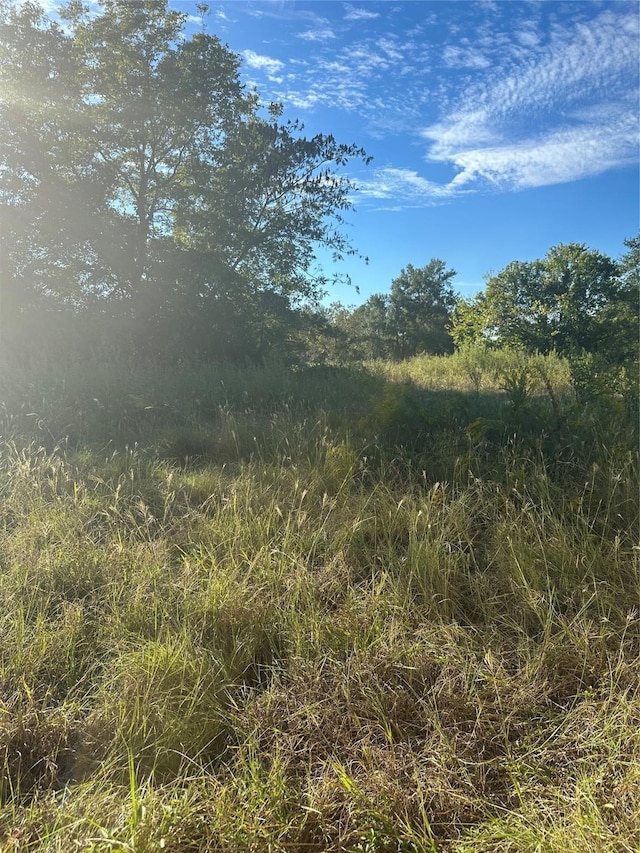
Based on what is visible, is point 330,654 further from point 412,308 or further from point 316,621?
point 412,308

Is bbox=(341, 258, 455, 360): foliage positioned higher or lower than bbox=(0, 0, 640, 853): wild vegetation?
higher

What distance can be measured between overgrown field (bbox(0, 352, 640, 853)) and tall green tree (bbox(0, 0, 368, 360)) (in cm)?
843

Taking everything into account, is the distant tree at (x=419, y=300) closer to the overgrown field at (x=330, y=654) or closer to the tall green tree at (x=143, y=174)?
the tall green tree at (x=143, y=174)

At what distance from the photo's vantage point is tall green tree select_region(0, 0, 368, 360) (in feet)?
34.3

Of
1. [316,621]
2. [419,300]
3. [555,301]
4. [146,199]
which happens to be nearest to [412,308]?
[419,300]

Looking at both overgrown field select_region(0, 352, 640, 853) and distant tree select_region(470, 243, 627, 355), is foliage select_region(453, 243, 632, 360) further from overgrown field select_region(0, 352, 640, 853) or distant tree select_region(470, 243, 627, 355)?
overgrown field select_region(0, 352, 640, 853)

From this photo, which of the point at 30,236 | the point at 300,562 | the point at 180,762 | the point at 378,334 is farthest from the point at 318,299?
the point at 378,334

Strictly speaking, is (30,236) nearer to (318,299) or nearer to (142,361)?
(142,361)

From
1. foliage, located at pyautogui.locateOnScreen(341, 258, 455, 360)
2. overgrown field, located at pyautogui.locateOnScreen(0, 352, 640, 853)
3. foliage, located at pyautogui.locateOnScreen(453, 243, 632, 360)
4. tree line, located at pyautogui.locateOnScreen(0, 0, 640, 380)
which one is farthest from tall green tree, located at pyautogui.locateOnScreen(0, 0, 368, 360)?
foliage, located at pyautogui.locateOnScreen(341, 258, 455, 360)

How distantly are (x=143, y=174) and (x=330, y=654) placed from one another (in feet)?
44.6

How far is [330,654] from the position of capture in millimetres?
1873

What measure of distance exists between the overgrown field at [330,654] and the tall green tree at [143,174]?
8428 millimetres

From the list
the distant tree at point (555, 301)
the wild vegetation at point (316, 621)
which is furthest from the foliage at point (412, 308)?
the wild vegetation at point (316, 621)

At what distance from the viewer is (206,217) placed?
39.5ft
